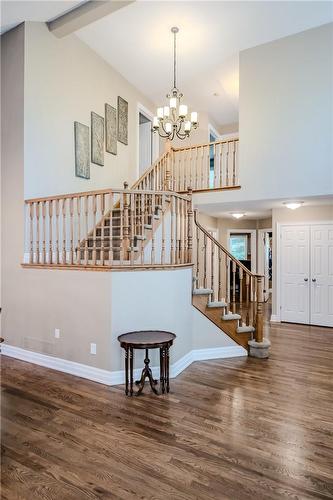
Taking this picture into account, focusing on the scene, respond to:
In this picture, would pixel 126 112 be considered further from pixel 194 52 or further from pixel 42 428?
pixel 42 428

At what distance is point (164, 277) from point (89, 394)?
58.9 inches

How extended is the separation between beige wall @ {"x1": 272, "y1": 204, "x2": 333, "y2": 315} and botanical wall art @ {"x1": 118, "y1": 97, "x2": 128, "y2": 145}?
3619 millimetres

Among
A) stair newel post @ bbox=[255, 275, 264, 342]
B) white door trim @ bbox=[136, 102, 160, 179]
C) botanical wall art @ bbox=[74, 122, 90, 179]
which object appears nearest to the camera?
stair newel post @ bbox=[255, 275, 264, 342]

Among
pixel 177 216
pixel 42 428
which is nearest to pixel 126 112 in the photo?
pixel 177 216

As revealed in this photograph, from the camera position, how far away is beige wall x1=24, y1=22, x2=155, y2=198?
451 cm

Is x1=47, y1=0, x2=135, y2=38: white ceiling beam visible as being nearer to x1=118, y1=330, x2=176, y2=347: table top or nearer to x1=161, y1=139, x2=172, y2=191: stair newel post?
x1=161, y1=139, x2=172, y2=191: stair newel post

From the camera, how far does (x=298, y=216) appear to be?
21.3 ft

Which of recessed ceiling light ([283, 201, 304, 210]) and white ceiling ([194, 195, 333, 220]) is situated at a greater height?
white ceiling ([194, 195, 333, 220])

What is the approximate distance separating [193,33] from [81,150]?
2.71 metres

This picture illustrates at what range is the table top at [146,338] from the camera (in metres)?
3.12

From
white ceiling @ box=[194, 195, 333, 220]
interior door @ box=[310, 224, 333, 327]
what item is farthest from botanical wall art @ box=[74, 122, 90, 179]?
interior door @ box=[310, 224, 333, 327]

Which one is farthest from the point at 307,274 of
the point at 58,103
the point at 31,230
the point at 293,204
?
the point at 58,103

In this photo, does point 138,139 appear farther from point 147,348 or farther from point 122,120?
point 147,348

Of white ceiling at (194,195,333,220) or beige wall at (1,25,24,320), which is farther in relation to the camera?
white ceiling at (194,195,333,220)
